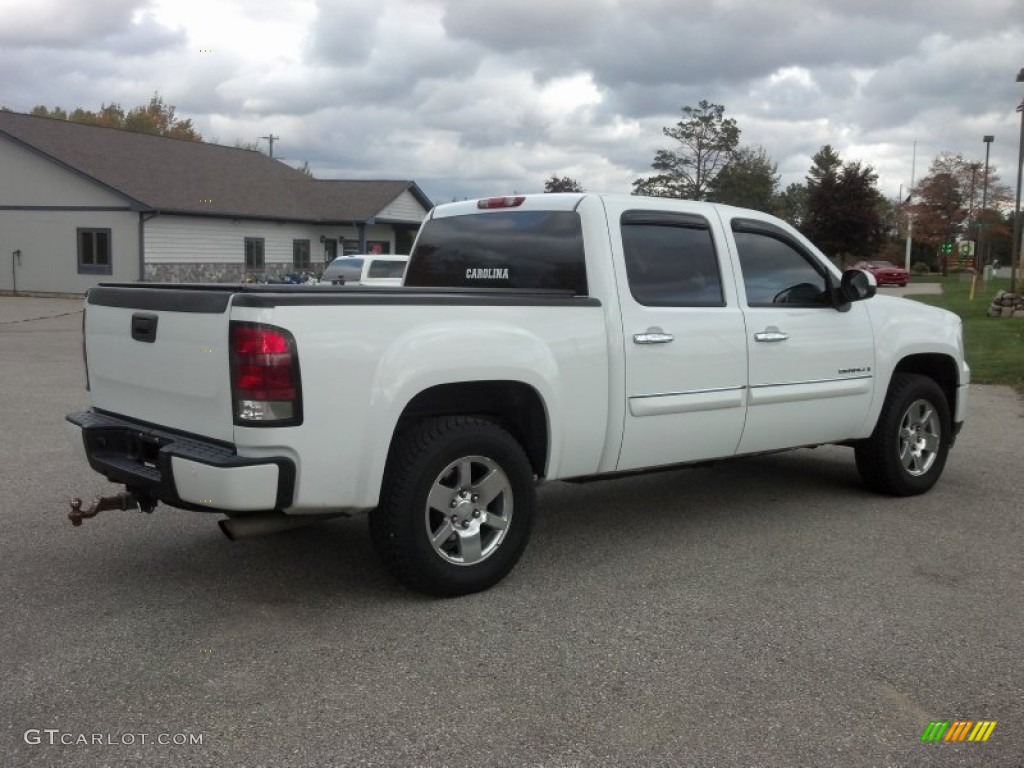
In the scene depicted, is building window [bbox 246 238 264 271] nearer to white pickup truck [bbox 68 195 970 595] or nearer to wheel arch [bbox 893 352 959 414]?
white pickup truck [bbox 68 195 970 595]

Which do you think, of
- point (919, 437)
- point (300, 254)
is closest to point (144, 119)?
point (300, 254)

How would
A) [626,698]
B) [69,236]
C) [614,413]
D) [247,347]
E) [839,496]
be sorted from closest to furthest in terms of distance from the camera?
1. [626,698]
2. [247,347]
3. [614,413]
4. [839,496]
5. [69,236]

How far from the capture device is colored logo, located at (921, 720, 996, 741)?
11.3 feet

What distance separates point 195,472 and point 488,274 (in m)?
2.34

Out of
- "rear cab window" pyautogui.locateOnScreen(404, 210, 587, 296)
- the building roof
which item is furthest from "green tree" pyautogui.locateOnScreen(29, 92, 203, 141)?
"rear cab window" pyautogui.locateOnScreen(404, 210, 587, 296)

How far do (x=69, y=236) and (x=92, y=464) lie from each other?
31471 millimetres

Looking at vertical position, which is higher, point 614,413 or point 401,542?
point 614,413

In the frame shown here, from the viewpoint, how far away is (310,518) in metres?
4.29

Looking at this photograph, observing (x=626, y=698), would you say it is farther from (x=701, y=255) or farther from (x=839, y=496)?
(x=839, y=496)

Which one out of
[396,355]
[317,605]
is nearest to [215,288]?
[396,355]

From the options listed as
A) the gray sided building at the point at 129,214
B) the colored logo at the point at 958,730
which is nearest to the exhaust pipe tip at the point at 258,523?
the colored logo at the point at 958,730

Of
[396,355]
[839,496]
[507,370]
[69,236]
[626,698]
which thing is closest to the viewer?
[626,698]

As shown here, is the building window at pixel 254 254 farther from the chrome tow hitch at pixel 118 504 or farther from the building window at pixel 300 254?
the chrome tow hitch at pixel 118 504

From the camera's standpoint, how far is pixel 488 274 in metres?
5.78
